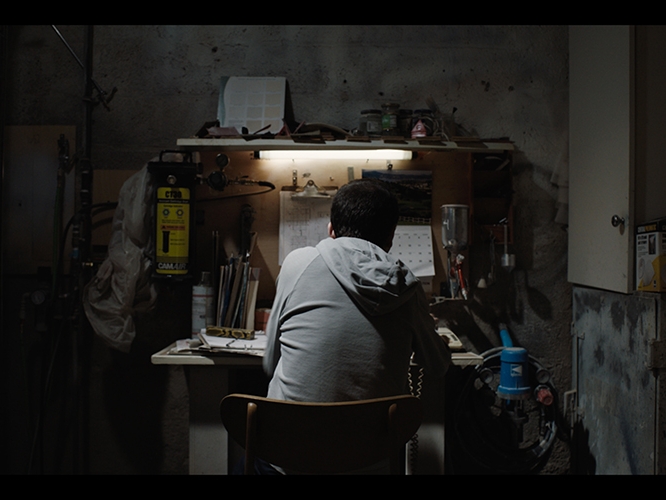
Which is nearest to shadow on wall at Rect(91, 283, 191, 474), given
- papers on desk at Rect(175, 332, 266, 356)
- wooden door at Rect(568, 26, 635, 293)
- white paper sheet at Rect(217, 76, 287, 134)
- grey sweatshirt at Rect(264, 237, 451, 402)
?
A: papers on desk at Rect(175, 332, 266, 356)

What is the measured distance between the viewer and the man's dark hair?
146 cm

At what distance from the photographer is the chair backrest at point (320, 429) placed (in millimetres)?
1146

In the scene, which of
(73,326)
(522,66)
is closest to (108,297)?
(73,326)

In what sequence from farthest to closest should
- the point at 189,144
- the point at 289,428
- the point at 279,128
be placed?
1. the point at 279,128
2. the point at 189,144
3. the point at 289,428

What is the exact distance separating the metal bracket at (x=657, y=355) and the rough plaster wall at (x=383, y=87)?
2.14 feet

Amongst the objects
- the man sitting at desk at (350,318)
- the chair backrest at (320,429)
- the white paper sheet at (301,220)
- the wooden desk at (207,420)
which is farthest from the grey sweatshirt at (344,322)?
the white paper sheet at (301,220)

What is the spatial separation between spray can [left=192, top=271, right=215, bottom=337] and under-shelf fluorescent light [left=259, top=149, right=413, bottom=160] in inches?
26.6

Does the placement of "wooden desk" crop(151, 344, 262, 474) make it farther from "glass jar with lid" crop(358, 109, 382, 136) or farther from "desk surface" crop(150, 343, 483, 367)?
"glass jar with lid" crop(358, 109, 382, 136)

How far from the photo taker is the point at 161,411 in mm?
2441

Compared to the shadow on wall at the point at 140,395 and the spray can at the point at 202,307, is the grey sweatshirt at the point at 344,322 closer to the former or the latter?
the spray can at the point at 202,307

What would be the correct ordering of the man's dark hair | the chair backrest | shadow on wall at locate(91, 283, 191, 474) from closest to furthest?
the chair backrest → the man's dark hair → shadow on wall at locate(91, 283, 191, 474)

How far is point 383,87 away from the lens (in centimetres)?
248

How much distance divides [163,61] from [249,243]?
1015mm
